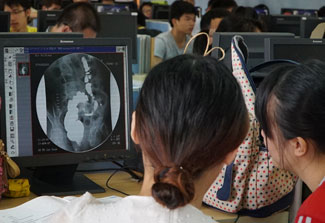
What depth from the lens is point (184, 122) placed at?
995 mm

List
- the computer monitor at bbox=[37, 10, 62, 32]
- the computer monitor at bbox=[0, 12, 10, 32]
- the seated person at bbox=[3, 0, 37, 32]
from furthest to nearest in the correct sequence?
the seated person at bbox=[3, 0, 37, 32]
the computer monitor at bbox=[37, 10, 62, 32]
the computer monitor at bbox=[0, 12, 10, 32]

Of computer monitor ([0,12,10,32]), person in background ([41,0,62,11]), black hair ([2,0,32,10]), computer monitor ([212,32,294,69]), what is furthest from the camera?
person in background ([41,0,62,11])

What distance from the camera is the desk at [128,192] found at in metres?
1.70

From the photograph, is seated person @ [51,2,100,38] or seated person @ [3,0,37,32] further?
seated person @ [3,0,37,32]

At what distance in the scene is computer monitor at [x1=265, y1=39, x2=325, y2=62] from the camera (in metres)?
2.21

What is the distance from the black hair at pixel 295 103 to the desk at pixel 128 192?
31cm

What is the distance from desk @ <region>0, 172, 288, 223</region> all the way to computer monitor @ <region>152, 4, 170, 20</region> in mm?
6719

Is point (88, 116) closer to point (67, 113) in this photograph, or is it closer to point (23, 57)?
point (67, 113)

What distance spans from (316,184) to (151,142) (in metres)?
0.64

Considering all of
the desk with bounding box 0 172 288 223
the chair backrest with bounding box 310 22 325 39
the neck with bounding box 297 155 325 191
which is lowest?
the desk with bounding box 0 172 288 223

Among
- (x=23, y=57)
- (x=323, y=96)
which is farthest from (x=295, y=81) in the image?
(x=23, y=57)

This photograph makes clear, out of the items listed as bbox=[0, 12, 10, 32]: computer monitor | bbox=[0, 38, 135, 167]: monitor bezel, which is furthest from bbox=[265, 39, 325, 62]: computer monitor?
bbox=[0, 12, 10, 32]: computer monitor

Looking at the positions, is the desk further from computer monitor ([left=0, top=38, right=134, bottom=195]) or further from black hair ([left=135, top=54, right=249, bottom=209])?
black hair ([left=135, top=54, right=249, bottom=209])

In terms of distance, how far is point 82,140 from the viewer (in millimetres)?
1815
